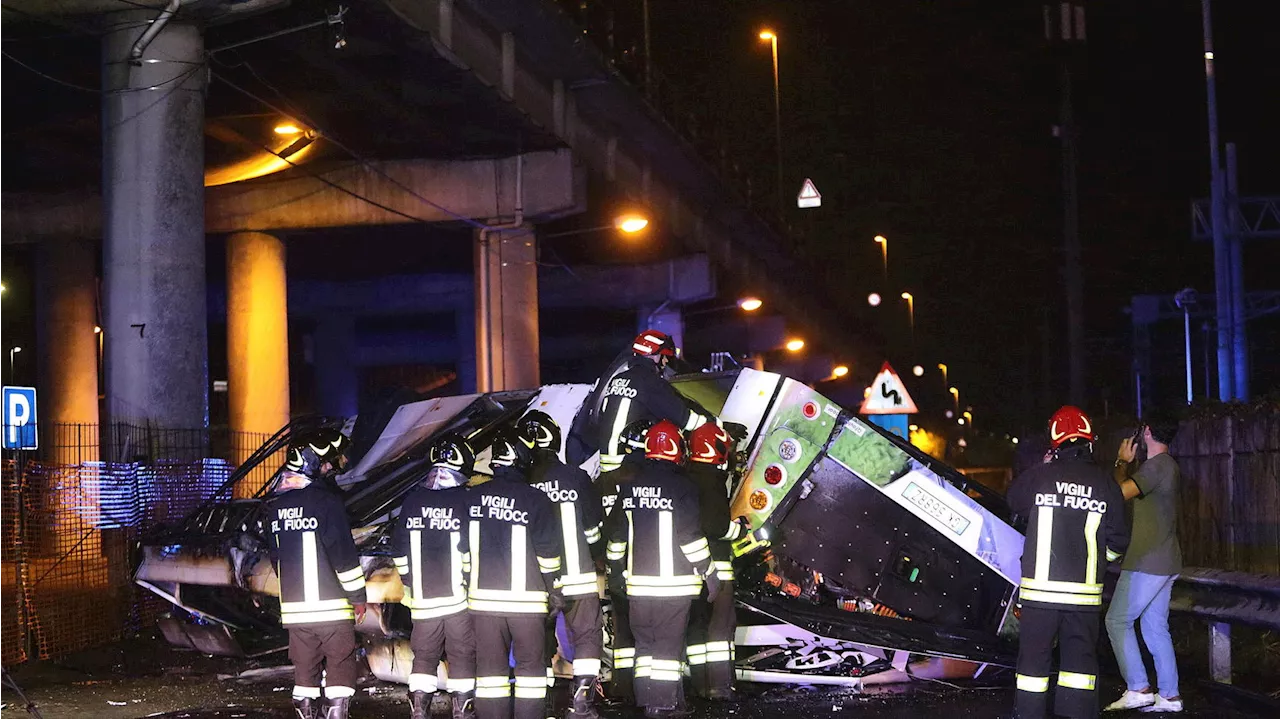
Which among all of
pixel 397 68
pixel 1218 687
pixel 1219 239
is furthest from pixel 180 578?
pixel 1219 239

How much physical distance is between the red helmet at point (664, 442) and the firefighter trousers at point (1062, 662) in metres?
2.47

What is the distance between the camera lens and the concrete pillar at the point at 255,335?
29.4 m

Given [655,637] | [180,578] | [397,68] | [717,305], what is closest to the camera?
[655,637]

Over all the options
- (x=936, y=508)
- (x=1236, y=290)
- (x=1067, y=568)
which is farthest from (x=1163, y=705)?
(x=1236, y=290)

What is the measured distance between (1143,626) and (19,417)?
1181cm

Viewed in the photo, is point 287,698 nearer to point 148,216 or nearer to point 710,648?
point 710,648

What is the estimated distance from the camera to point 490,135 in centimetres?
2552

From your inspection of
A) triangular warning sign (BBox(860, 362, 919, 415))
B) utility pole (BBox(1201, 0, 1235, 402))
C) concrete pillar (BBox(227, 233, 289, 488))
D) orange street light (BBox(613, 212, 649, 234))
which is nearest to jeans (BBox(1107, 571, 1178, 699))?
triangular warning sign (BBox(860, 362, 919, 415))

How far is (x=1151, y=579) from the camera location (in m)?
9.57

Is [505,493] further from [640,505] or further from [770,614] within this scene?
[770,614]

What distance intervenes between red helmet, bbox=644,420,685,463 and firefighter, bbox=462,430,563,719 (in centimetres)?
100

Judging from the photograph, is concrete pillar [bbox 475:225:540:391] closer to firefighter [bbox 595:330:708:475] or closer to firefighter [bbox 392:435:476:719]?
firefighter [bbox 595:330:708:475]

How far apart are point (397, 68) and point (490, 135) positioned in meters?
4.64

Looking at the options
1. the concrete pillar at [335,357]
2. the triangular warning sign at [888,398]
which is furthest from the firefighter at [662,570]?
the concrete pillar at [335,357]
